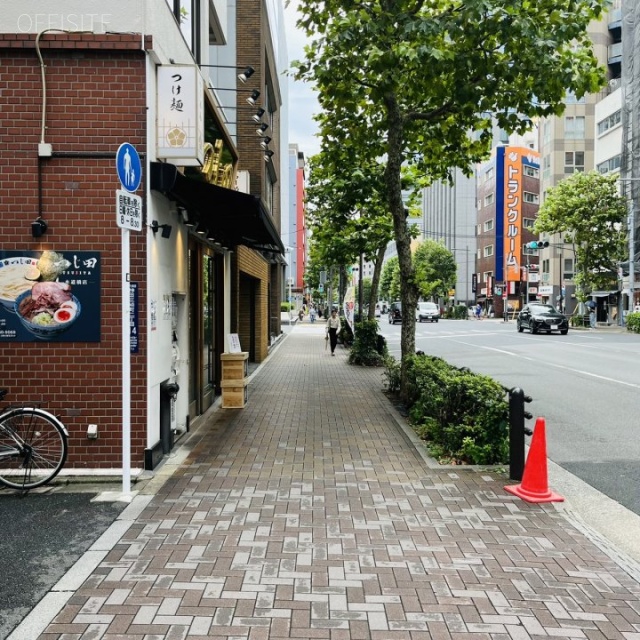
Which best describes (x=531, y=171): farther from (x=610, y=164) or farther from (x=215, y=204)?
(x=215, y=204)

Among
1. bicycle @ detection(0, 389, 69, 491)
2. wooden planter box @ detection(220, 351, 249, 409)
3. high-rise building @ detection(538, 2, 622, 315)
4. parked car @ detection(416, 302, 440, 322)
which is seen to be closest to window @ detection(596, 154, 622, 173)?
high-rise building @ detection(538, 2, 622, 315)

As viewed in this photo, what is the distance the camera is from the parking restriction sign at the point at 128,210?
541cm

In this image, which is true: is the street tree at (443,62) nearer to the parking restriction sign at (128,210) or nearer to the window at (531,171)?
the parking restriction sign at (128,210)

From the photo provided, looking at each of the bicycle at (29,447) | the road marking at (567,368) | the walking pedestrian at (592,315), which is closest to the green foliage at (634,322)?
the walking pedestrian at (592,315)

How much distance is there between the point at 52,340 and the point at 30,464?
1.22 m

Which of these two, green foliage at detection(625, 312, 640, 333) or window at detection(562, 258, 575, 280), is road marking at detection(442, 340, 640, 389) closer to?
green foliage at detection(625, 312, 640, 333)

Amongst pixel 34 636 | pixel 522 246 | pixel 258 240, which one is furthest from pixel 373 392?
pixel 522 246

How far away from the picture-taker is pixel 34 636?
3303mm

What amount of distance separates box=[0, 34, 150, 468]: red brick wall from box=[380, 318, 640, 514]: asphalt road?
204 inches

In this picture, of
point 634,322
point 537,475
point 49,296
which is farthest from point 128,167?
point 634,322

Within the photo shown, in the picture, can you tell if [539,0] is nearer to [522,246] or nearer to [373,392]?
[373,392]

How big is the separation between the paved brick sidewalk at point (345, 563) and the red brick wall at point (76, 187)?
1.21 metres

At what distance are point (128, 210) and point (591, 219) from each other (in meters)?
Answer: 40.3

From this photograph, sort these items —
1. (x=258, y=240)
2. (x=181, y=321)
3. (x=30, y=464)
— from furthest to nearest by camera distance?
1. (x=258, y=240)
2. (x=181, y=321)
3. (x=30, y=464)
